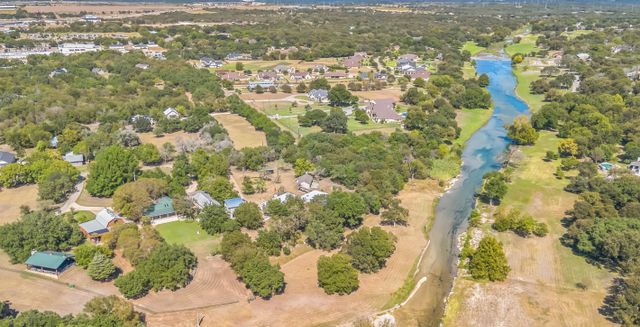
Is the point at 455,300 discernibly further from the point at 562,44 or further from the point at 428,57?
the point at 562,44

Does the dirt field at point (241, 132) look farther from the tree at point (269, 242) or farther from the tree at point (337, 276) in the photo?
the tree at point (337, 276)

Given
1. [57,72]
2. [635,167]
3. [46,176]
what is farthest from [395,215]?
[57,72]

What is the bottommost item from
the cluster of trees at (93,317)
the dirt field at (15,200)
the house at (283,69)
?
the dirt field at (15,200)

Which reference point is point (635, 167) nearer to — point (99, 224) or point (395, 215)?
point (395, 215)

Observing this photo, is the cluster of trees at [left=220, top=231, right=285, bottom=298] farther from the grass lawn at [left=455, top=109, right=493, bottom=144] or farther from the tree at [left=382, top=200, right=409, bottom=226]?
the grass lawn at [left=455, top=109, right=493, bottom=144]

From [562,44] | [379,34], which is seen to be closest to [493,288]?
[562,44]

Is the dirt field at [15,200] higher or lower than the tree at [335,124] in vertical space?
lower

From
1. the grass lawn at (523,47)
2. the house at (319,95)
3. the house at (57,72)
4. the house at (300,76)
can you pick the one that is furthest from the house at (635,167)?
the house at (57,72)
